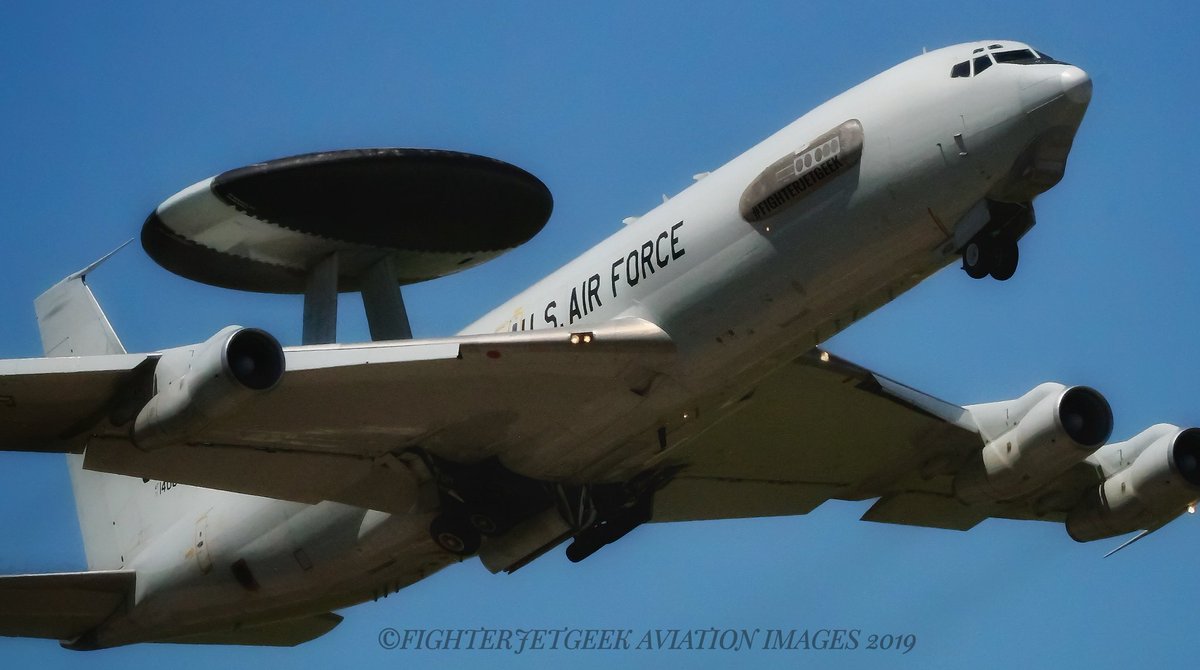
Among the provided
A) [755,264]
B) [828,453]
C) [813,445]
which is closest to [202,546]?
[813,445]

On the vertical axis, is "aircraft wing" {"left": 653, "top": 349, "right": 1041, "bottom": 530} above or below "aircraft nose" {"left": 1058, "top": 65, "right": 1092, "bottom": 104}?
below

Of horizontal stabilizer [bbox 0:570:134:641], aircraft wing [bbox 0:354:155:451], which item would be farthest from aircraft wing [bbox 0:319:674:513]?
horizontal stabilizer [bbox 0:570:134:641]

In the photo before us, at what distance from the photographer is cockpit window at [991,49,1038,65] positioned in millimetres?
26109

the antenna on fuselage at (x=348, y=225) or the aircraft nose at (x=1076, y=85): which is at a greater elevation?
the aircraft nose at (x=1076, y=85)

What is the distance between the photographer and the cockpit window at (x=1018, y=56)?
26109mm

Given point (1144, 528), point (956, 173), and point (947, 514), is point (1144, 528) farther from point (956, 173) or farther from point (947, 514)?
point (956, 173)

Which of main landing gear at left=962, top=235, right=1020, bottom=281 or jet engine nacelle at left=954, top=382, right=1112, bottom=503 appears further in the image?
jet engine nacelle at left=954, top=382, right=1112, bottom=503

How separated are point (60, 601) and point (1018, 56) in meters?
18.9

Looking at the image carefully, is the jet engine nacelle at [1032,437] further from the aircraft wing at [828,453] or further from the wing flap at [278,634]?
the wing flap at [278,634]

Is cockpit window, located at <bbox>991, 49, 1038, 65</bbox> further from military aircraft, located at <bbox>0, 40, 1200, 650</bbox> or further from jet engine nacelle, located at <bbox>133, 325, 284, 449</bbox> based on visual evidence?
jet engine nacelle, located at <bbox>133, 325, 284, 449</bbox>

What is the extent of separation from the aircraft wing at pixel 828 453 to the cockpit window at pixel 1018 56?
6516mm

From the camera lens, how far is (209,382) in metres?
25.7

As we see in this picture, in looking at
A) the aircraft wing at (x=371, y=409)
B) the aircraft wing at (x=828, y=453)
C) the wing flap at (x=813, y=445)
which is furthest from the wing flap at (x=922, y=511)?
the aircraft wing at (x=371, y=409)

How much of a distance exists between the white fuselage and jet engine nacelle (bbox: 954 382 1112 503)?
6.03 m
